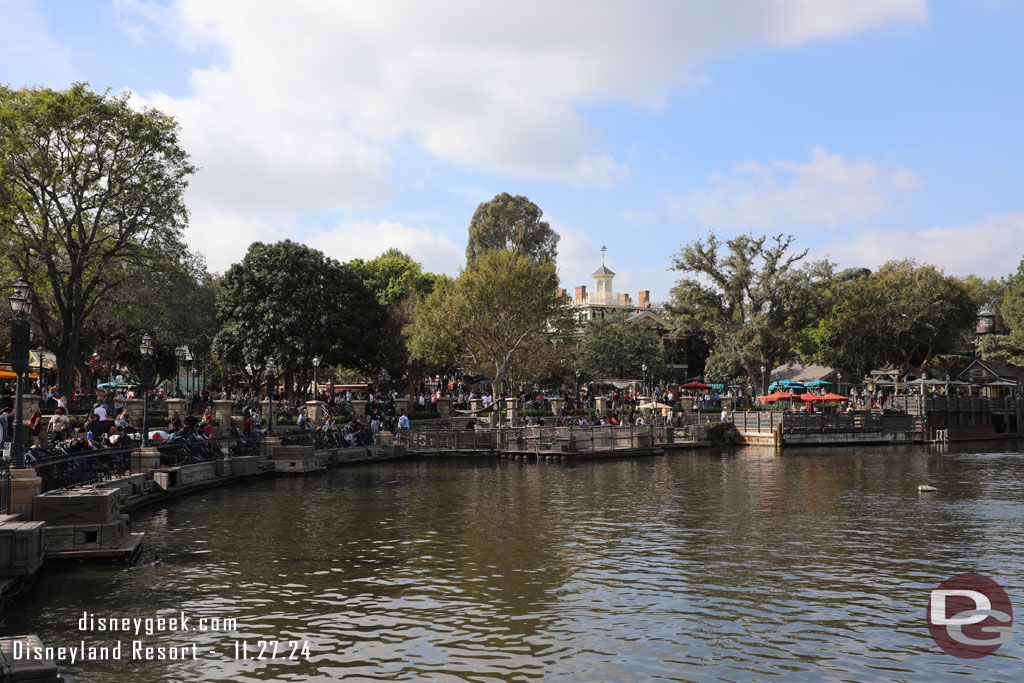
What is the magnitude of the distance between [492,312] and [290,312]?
1417 centimetres

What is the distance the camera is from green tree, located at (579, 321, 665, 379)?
3346 inches

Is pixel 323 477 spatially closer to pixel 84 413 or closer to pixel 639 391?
pixel 84 413

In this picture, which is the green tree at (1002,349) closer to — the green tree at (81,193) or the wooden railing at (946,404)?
the wooden railing at (946,404)

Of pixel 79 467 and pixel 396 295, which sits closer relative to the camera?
pixel 79 467

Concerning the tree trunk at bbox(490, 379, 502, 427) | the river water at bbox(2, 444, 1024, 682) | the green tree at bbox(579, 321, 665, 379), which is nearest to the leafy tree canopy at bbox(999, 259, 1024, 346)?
the green tree at bbox(579, 321, 665, 379)

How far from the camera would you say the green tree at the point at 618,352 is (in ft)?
279

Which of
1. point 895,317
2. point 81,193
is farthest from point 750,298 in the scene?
point 81,193

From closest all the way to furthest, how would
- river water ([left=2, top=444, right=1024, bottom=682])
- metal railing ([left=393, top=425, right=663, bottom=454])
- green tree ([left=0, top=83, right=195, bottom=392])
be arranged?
river water ([left=2, top=444, right=1024, bottom=682]) < green tree ([left=0, top=83, right=195, bottom=392]) < metal railing ([left=393, top=425, right=663, bottom=454])

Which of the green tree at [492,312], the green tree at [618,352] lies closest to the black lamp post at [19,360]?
the green tree at [492,312]

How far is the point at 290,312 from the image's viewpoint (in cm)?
5606

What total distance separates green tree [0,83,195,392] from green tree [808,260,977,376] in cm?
4901

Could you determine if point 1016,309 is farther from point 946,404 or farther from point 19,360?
point 19,360

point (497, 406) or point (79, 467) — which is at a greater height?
point (497, 406)

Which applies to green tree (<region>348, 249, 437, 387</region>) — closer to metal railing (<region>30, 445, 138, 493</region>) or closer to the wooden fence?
the wooden fence
